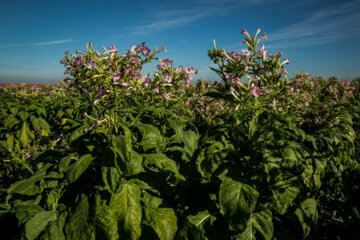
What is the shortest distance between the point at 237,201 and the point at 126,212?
83 centimetres

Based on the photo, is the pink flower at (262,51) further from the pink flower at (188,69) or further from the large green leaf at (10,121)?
the large green leaf at (10,121)

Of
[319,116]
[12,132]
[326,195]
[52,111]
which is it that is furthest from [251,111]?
[12,132]

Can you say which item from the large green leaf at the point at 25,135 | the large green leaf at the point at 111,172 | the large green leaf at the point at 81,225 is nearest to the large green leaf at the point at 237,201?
the large green leaf at the point at 111,172

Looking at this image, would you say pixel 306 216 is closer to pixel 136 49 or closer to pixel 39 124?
pixel 136 49

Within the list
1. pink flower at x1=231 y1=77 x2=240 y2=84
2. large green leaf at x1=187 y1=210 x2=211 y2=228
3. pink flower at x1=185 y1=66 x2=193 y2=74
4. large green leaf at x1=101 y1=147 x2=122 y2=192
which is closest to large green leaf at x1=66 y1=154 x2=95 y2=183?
large green leaf at x1=101 y1=147 x2=122 y2=192

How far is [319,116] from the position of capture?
4008 millimetres

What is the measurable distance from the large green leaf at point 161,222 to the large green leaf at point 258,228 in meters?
0.59

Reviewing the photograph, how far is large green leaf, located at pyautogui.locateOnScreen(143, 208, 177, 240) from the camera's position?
1.58 m

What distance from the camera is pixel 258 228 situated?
1.67m

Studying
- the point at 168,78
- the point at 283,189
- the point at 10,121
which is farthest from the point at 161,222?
the point at 10,121

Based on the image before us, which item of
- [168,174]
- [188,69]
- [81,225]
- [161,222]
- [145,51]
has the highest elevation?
[145,51]

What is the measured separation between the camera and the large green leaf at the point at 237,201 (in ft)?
4.77

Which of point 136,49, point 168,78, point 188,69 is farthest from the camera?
point 188,69

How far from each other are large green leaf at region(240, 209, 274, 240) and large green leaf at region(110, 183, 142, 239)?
2.88ft
